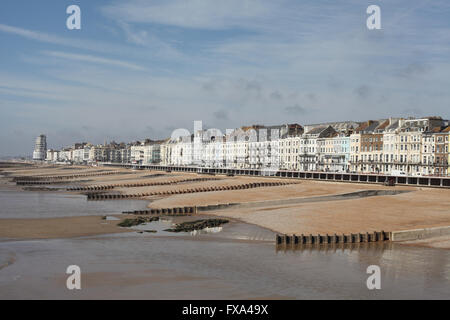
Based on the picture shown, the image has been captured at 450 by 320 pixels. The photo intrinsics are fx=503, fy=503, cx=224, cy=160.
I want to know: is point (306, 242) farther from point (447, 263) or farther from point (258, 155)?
point (258, 155)

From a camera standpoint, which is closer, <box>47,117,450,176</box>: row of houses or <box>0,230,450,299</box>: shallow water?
<box>0,230,450,299</box>: shallow water

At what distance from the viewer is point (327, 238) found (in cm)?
3350

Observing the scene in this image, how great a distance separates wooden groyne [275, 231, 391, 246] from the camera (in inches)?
1311

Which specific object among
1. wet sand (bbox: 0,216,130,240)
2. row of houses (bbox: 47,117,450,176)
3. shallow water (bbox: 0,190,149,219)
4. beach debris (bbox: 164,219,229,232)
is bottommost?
shallow water (bbox: 0,190,149,219)


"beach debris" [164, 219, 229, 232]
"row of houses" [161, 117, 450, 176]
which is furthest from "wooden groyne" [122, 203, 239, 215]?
"row of houses" [161, 117, 450, 176]

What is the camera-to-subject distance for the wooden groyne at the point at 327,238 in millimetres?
33294

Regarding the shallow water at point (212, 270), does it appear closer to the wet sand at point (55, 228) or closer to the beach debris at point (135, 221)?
the wet sand at point (55, 228)

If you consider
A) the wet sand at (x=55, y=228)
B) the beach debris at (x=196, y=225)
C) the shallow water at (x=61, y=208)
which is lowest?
the shallow water at (x=61, y=208)

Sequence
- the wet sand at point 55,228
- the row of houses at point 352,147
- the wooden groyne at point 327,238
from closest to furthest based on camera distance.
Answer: the wooden groyne at point 327,238, the wet sand at point 55,228, the row of houses at point 352,147

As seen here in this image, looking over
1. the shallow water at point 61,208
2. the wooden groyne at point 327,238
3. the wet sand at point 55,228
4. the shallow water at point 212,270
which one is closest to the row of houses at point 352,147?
the shallow water at point 61,208

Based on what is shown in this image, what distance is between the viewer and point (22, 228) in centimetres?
4038

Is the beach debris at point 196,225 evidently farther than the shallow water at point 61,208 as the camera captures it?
No

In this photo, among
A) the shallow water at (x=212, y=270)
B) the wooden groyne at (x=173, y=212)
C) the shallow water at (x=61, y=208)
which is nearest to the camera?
the shallow water at (x=212, y=270)

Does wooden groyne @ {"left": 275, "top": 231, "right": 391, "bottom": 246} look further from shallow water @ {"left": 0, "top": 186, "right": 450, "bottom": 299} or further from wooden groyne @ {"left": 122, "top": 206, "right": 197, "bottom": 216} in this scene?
wooden groyne @ {"left": 122, "top": 206, "right": 197, "bottom": 216}
